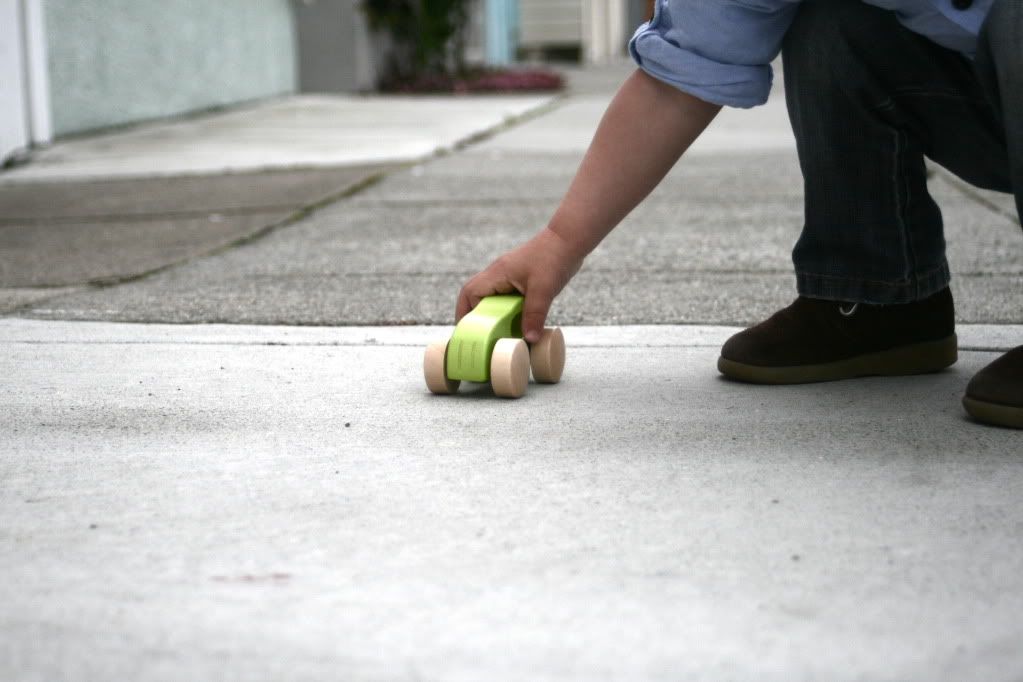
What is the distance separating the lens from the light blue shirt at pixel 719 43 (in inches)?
85.0

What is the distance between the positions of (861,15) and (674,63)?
32 centimetres

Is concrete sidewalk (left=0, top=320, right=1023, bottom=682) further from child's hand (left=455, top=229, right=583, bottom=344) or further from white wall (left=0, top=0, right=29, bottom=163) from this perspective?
white wall (left=0, top=0, right=29, bottom=163)

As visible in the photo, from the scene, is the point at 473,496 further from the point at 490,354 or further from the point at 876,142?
the point at 876,142

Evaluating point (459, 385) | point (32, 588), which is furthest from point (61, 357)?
point (32, 588)

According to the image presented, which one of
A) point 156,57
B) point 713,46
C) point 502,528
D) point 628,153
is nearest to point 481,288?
point 628,153

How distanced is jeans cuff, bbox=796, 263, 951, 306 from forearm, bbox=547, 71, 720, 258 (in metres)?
0.35

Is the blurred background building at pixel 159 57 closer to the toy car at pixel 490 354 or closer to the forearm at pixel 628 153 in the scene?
the forearm at pixel 628 153

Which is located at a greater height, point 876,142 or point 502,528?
point 876,142

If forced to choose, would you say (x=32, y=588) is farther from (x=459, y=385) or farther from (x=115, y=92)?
(x=115, y=92)

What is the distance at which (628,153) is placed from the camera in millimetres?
2273

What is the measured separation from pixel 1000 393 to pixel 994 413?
0.10 ft

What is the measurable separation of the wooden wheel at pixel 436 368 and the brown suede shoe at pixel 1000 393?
82cm

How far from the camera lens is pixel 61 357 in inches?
104

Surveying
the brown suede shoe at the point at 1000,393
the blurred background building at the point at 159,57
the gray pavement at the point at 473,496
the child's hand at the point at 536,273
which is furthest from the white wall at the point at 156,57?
the brown suede shoe at the point at 1000,393
